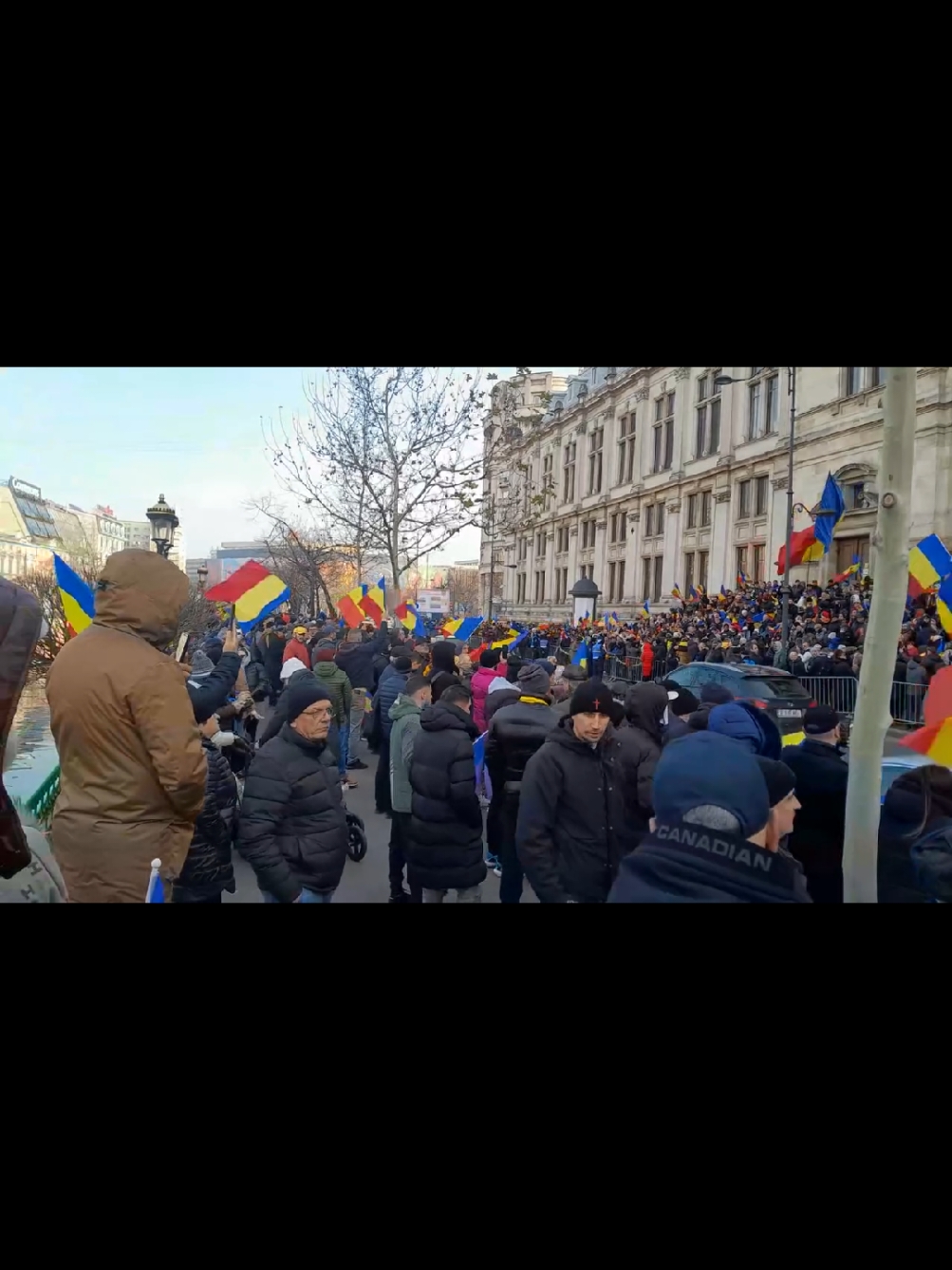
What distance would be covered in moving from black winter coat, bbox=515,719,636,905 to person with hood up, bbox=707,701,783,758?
57 centimetres

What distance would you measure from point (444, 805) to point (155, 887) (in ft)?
5.09

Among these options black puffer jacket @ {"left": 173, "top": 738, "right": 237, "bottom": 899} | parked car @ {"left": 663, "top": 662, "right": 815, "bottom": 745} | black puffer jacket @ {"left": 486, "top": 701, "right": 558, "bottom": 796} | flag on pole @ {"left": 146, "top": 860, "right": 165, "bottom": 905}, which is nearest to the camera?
flag on pole @ {"left": 146, "top": 860, "right": 165, "bottom": 905}

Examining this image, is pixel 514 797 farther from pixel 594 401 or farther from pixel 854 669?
pixel 594 401

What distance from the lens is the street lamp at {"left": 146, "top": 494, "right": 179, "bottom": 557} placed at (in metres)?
8.87

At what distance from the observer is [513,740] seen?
4.77 m

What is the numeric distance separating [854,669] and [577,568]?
24.7 metres

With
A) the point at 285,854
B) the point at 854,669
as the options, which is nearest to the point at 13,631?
the point at 285,854

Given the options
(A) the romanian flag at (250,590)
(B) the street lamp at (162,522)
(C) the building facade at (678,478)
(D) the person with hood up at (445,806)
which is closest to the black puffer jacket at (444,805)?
(D) the person with hood up at (445,806)

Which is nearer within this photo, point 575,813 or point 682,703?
point 575,813

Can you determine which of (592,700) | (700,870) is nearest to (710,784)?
(700,870)

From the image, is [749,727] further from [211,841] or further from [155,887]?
[155,887]

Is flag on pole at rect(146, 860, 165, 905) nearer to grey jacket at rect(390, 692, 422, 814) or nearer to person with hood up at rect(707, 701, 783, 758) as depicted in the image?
grey jacket at rect(390, 692, 422, 814)

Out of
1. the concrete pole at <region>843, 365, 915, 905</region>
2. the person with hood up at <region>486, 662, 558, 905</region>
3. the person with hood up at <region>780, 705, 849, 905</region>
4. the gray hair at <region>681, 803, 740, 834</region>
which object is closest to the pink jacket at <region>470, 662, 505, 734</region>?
the person with hood up at <region>486, 662, 558, 905</region>
